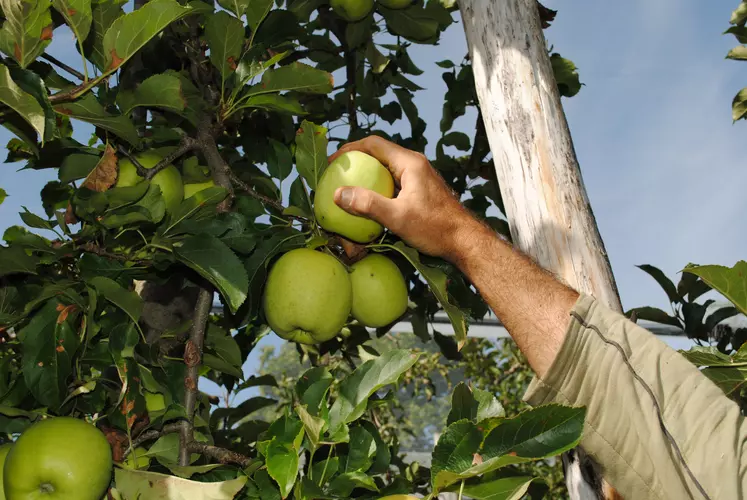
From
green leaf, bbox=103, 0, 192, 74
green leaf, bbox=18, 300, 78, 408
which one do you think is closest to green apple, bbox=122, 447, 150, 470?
green leaf, bbox=18, 300, 78, 408

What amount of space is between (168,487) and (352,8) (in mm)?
1537

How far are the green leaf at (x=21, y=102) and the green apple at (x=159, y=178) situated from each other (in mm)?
440

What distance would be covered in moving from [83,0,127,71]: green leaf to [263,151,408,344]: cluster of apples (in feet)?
1.53

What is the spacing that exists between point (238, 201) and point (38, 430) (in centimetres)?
60

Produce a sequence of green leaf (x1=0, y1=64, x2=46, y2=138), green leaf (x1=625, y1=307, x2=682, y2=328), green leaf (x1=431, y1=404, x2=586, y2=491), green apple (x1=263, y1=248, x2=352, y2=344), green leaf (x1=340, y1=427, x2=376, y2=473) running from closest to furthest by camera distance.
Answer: green leaf (x1=431, y1=404, x2=586, y2=491), green leaf (x1=0, y1=64, x2=46, y2=138), green leaf (x1=340, y1=427, x2=376, y2=473), green apple (x1=263, y1=248, x2=352, y2=344), green leaf (x1=625, y1=307, x2=682, y2=328)

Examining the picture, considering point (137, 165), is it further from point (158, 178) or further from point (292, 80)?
point (292, 80)

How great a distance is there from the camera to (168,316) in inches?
66.5

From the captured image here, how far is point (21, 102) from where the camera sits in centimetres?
92

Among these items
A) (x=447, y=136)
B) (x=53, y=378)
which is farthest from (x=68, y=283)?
(x=447, y=136)

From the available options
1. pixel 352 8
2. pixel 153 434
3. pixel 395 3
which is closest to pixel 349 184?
pixel 153 434

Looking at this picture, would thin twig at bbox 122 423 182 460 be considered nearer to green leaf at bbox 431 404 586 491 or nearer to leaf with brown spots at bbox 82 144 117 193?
leaf with brown spots at bbox 82 144 117 193

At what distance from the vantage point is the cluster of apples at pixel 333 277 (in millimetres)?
1386

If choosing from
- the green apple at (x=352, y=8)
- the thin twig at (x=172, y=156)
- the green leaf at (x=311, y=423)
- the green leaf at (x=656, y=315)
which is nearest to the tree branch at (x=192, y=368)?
the thin twig at (x=172, y=156)

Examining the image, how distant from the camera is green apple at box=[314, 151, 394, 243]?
1.39 metres
